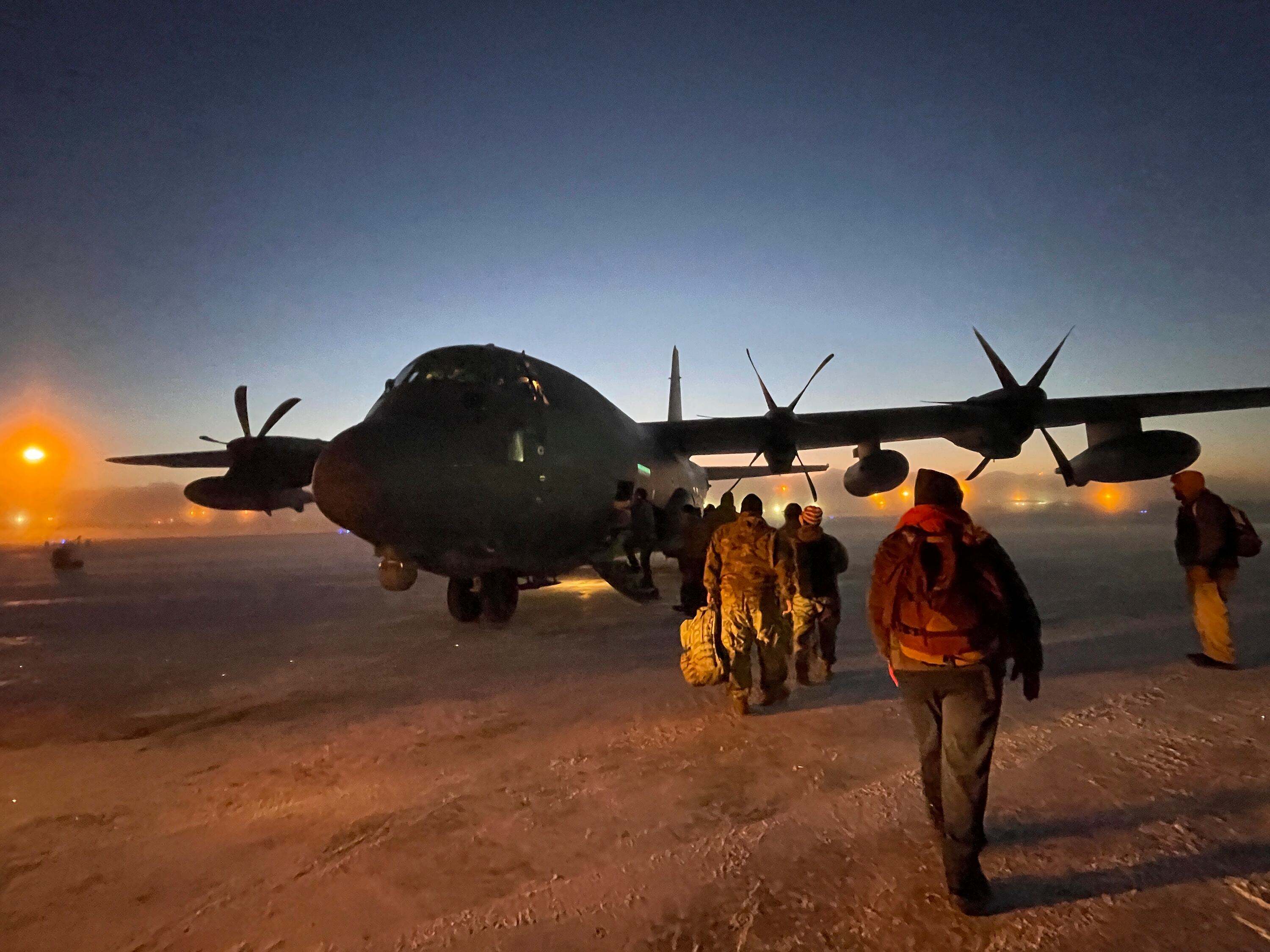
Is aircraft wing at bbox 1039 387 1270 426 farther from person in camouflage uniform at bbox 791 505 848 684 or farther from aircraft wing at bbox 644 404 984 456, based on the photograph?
person in camouflage uniform at bbox 791 505 848 684

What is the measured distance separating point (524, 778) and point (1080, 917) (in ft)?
10.9

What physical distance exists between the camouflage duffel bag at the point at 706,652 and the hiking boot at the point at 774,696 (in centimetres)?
42

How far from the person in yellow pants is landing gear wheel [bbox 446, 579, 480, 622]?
9677mm

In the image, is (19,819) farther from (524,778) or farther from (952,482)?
(952,482)

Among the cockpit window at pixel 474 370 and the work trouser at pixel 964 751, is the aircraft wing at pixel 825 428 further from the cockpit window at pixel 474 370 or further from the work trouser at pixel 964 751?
the work trouser at pixel 964 751

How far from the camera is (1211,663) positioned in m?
7.25

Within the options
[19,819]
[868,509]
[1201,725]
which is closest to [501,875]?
[19,819]

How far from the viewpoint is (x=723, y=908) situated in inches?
123

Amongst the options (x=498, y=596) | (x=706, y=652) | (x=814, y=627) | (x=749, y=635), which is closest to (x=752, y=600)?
(x=749, y=635)

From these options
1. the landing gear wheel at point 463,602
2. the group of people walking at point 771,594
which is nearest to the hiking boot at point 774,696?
the group of people walking at point 771,594

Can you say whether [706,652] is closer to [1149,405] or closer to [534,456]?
[534,456]

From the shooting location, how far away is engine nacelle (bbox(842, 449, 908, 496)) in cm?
1536

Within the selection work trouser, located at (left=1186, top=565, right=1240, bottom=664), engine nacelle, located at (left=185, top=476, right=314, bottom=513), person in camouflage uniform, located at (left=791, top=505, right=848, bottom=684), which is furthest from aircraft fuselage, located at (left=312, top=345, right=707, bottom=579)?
work trouser, located at (left=1186, top=565, right=1240, bottom=664)

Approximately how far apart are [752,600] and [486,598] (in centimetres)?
600
